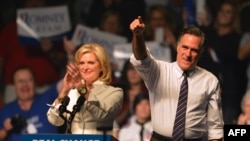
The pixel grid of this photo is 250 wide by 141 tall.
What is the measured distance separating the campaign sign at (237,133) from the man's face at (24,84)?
430 cm

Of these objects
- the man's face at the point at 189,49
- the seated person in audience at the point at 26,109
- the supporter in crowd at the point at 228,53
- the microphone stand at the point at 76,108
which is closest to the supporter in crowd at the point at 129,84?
the seated person in audience at the point at 26,109

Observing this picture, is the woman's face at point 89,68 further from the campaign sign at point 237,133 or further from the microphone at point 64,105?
the campaign sign at point 237,133

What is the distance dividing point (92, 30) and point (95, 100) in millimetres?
3719

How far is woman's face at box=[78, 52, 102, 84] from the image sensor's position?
7.44m

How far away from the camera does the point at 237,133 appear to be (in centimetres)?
639

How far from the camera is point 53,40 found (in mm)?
11055

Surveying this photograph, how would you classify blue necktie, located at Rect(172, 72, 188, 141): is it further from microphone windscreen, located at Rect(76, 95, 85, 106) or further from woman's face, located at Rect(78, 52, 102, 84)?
microphone windscreen, located at Rect(76, 95, 85, 106)

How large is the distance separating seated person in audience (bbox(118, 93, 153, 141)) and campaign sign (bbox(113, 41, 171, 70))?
56cm

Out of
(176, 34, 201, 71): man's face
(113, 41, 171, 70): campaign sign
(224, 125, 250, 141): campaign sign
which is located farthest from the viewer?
(113, 41, 171, 70): campaign sign

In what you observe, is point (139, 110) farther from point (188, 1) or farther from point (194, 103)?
point (194, 103)

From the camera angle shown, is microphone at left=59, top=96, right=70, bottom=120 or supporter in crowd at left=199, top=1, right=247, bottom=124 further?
supporter in crowd at left=199, top=1, right=247, bottom=124

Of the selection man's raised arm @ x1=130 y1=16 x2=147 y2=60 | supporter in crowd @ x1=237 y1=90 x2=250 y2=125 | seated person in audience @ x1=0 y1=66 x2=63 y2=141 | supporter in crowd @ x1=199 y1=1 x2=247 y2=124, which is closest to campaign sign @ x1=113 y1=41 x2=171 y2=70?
supporter in crowd @ x1=199 y1=1 x2=247 y2=124

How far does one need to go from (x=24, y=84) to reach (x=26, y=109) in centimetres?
26

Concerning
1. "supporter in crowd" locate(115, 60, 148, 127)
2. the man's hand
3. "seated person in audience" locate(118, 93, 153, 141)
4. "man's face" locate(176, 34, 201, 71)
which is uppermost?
the man's hand
